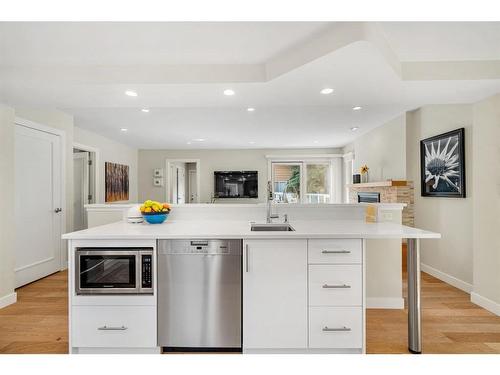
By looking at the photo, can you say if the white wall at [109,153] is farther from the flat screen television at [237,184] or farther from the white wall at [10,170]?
the flat screen television at [237,184]

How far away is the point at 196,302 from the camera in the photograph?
70.7 inches

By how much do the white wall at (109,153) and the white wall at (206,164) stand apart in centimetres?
25

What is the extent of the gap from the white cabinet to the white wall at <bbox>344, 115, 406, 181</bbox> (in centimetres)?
293

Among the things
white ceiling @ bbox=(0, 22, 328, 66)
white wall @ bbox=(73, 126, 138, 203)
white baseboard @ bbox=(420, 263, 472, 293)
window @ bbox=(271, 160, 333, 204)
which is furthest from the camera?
window @ bbox=(271, 160, 333, 204)

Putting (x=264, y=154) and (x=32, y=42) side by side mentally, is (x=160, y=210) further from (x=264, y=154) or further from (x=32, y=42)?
(x=264, y=154)

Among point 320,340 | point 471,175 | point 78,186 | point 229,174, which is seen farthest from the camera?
point 229,174

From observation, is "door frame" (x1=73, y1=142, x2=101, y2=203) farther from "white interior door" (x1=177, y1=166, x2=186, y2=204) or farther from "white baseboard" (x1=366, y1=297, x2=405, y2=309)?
"white baseboard" (x1=366, y1=297, x2=405, y2=309)

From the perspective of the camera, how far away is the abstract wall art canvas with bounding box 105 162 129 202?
5.46 m

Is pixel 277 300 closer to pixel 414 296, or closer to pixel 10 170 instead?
pixel 414 296

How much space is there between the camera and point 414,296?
1836 mm

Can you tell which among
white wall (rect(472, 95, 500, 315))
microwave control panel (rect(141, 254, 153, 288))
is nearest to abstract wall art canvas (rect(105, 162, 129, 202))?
microwave control panel (rect(141, 254, 153, 288))

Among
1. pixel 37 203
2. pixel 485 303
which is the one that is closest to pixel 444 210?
pixel 485 303

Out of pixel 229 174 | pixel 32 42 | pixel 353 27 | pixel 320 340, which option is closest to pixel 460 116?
pixel 353 27

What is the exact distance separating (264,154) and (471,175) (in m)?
4.78
